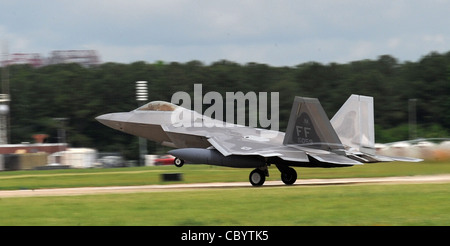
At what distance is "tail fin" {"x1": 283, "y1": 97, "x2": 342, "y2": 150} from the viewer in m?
25.8

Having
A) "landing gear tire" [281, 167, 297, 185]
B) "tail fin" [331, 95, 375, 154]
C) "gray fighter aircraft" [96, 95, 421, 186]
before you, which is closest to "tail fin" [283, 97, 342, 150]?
"gray fighter aircraft" [96, 95, 421, 186]

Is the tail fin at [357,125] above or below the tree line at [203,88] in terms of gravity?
below

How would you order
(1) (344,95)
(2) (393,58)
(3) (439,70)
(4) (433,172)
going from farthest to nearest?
1. (2) (393,58)
2. (3) (439,70)
3. (1) (344,95)
4. (4) (433,172)

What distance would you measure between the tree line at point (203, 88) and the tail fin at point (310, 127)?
180ft

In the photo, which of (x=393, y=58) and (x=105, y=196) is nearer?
(x=105, y=196)

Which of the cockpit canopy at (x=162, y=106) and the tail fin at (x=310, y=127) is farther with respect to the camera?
the cockpit canopy at (x=162, y=106)

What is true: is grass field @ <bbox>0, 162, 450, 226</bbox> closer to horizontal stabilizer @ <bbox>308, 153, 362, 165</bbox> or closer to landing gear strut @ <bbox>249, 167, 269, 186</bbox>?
horizontal stabilizer @ <bbox>308, 153, 362, 165</bbox>

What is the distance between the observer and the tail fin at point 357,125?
27406 mm

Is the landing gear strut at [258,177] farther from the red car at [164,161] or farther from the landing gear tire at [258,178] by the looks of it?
the red car at [164,161]

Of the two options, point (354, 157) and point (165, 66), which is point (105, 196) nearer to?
point (354, 157)

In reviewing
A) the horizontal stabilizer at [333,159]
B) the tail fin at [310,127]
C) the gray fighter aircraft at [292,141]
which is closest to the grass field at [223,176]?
the gray fighter aircraft at [292,141]

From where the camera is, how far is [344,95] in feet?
293
